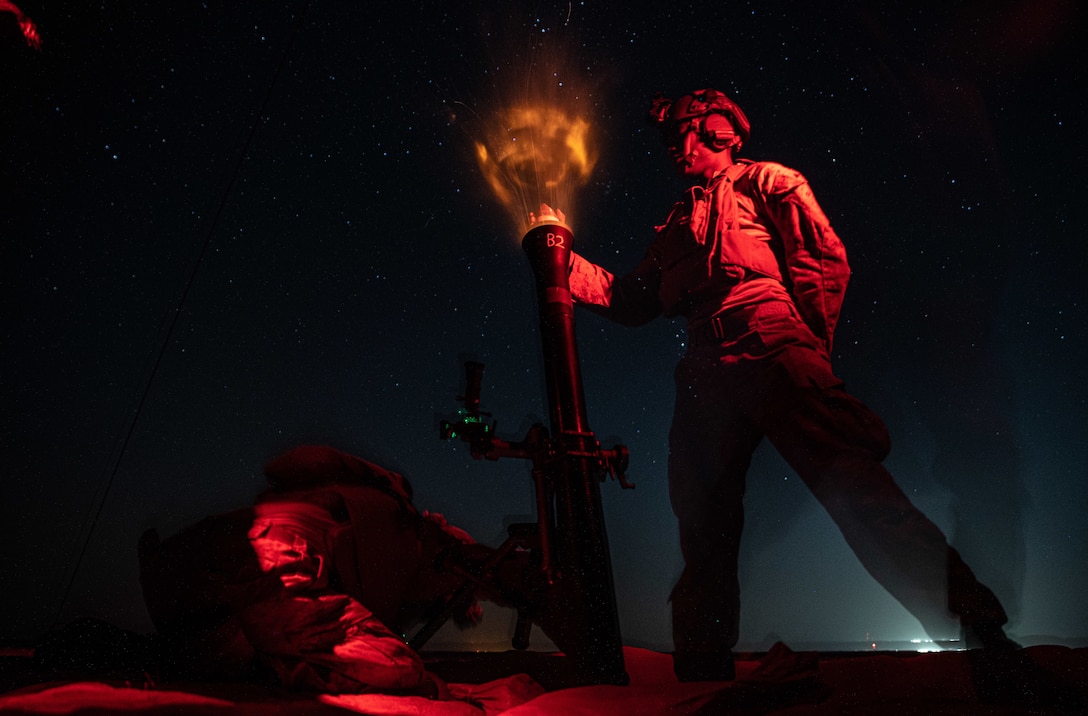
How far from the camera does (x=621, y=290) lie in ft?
12.2

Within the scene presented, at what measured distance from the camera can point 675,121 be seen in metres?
3.55

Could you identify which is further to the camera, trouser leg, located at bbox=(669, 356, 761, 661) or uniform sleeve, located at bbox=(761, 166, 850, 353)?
uniform sleeve, located at bbox=(761, 166, 850, 353)

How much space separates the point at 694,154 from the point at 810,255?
103 centimetres

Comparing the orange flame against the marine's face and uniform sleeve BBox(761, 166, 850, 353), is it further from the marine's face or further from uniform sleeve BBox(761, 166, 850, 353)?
uniform sleeve BBox(761, 166, 850, 353)

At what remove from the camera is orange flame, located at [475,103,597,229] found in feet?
12.3

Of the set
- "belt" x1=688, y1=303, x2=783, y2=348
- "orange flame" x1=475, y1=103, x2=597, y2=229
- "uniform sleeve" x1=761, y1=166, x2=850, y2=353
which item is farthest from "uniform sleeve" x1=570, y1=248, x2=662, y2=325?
"uniform sleeve" x1=761, y1=166, x2=850, y2=353

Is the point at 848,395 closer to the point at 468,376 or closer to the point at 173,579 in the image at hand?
the point at 468,376

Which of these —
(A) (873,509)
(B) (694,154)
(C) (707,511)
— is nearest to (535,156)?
(B) (694,154)

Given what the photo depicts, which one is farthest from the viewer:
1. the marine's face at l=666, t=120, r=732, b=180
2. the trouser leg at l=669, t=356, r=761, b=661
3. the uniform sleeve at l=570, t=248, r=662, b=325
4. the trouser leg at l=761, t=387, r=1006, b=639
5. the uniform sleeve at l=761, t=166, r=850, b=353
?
the uniform sleeve at l=570, t=248, r=662, b=325

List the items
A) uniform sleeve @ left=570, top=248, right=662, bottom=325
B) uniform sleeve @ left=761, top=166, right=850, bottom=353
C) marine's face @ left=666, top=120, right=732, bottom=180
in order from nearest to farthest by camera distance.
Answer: uniform sleeve @ left=761, top=166, right=850, bottom=353 < marine's face @ left=666, top=120, right=732, bottom=180 < uniform sleeve @ left=570, top=248, right=662, bottom=325

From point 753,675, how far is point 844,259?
6.65 feet

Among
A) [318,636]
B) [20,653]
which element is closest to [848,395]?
[318,636]

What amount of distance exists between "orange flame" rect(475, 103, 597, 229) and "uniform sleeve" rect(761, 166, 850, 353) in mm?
1338

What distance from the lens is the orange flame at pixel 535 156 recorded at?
3.74 meters
